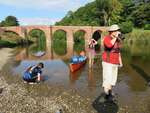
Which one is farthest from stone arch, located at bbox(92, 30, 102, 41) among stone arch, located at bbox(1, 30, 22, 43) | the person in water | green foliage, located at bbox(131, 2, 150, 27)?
the person in water

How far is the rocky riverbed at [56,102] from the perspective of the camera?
49.4 feet

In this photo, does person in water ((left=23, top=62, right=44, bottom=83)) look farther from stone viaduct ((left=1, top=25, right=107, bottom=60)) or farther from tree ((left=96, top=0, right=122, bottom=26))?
tree ((left=96, top=0, right=122, bottom=26))

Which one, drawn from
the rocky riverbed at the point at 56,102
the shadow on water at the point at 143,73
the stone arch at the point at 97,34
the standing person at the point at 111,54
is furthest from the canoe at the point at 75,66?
the stone arch at the point at 97,34

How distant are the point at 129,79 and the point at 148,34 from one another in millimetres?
57427

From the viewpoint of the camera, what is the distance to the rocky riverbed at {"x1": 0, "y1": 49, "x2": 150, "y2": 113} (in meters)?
15.1

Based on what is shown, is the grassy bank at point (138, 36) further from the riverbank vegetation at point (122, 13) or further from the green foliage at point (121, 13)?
the green foliage at point (121, 13)

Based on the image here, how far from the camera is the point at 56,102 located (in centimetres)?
1694

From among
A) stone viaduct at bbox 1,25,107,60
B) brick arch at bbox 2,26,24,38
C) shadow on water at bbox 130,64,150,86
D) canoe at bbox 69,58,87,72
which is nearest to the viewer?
shadow on water at bbox 130,64,150,86

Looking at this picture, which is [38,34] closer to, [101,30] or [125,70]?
[101,30]

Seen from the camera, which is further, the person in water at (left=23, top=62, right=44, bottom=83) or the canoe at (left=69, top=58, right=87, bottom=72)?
the canoe at (left=69, top=58, right=87, bottom=72)

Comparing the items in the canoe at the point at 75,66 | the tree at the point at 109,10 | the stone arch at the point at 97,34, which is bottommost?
the stone arch at the point at 97,34

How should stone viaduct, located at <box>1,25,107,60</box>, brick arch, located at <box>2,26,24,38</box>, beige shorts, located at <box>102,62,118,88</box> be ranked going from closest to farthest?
beige shorts, located at <box>102,62,118,88</box>, stone viaduct, located at <box>1,25,107,60</box>, brick arch, located at <box>2,26,24,38</box>

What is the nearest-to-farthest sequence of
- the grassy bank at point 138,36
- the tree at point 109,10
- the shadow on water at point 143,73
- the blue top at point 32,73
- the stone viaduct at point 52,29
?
the blue top at point 32,73 → the shadow on water at point 143,73 → the grassy bank at point 138,36 → the stone viaduct at point 52,29 → the tree at point 109,10

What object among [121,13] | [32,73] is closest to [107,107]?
[32,73]
